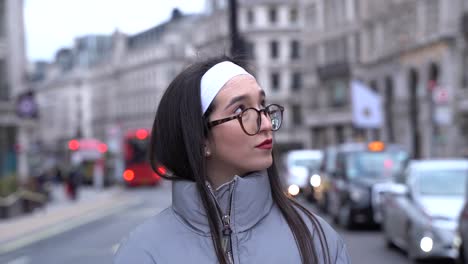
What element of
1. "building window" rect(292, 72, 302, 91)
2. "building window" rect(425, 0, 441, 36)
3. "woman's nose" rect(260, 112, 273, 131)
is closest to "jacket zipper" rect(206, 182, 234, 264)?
"woman's nose" rect(260, 112, 273, 131)

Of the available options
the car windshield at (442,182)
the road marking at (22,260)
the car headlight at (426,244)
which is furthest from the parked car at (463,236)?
the road marking at (22,260)

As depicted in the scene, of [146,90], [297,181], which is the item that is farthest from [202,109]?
[146,90]

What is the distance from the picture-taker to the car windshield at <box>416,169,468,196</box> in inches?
573

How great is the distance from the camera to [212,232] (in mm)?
2699

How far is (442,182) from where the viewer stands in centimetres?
1495

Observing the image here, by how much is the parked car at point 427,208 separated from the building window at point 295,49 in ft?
285

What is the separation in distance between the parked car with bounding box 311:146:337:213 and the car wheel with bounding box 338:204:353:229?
2061mm

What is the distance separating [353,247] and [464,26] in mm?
30771

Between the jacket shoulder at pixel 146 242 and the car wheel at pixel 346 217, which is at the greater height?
the jacket shoulder at pixel 146 242

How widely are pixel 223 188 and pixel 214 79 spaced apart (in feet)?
1.16

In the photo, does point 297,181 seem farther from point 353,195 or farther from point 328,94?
point 328,94

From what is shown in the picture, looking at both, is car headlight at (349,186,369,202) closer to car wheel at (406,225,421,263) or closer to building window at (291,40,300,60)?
car wheel at (406,225,421,263)

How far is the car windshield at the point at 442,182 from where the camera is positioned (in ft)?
47.8

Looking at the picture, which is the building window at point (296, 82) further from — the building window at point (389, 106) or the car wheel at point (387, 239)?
the car wheel at point (387, 239)
